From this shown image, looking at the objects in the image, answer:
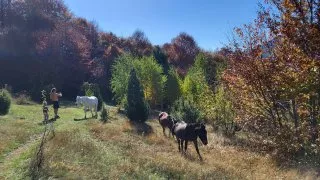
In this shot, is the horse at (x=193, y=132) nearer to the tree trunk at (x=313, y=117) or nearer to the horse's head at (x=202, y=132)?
the horse's head at (x=202, y=132)

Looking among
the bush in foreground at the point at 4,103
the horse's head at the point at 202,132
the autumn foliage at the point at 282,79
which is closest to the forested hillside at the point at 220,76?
the autumn foliage at the point at 282,79

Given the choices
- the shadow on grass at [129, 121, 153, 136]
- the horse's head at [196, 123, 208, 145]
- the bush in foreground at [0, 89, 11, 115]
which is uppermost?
the bush in foreground at [0, 89, 11, 115]

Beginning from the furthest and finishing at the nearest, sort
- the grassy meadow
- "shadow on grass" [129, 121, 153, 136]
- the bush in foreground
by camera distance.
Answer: the bush in foreground < "shadow on grass" [129, 121, 153, 136] < the grassy meadow

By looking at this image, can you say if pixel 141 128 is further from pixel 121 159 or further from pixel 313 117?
pixel 313 117

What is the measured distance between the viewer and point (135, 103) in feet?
87.3

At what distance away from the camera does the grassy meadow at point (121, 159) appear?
1236cm

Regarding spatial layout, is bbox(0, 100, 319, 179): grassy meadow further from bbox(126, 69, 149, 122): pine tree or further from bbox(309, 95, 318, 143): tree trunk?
bbox(126, 69, 149, 122): pine tree

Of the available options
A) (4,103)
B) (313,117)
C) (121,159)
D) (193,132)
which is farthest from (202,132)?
(4,103)

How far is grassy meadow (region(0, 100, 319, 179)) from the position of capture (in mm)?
12359

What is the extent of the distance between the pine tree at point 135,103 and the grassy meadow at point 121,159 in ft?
18.1

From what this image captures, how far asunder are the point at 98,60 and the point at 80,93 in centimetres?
809

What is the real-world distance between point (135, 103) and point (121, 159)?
12.6 metres

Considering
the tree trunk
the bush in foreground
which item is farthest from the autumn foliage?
the bush in foreground

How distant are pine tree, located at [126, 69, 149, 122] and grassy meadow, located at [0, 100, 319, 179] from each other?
5.50m
